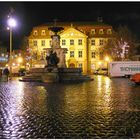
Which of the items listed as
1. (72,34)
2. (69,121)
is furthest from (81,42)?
(69,121)

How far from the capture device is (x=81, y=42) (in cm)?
10256

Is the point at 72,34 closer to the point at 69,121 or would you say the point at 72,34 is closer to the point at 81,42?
the point at 81,42

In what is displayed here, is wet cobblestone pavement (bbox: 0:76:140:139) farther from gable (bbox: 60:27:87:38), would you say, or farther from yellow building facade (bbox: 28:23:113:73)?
yellow building facade (bbox: 28:23:113:73)

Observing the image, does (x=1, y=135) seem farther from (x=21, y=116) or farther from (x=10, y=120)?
(x=21, y=116)

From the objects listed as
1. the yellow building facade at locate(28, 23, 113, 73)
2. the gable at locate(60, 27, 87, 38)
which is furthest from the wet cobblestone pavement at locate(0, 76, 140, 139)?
the yellow building facade at locate(28, 23, 113, 73)

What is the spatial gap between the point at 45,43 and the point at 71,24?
9.23 metres

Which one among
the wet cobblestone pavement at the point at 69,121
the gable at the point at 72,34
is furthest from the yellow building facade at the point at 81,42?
the wet cobblestone pavement at the point at 69,121

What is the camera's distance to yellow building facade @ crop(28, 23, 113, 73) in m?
101

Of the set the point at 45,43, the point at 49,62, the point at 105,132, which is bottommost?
the point at 105,132

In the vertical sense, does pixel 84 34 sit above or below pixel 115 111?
above

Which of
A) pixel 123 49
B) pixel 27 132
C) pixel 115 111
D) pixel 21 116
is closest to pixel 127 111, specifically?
pixel 115 111

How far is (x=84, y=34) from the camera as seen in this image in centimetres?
10181

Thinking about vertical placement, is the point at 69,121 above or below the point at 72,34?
below

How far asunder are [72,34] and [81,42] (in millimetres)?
3681
